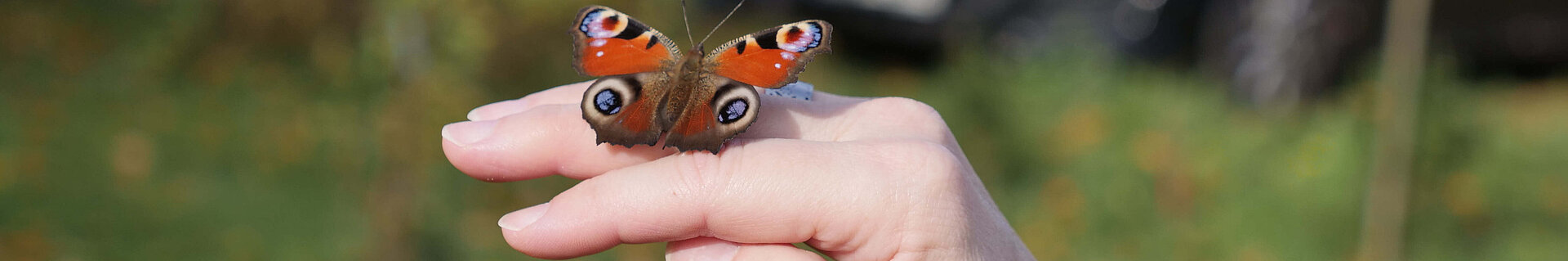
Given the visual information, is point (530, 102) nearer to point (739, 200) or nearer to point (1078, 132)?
point (739, 200)

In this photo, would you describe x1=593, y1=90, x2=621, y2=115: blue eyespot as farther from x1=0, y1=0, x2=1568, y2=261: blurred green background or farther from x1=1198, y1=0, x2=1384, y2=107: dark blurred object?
x1=1198, y1=0, x2=1384, y2=107: dark blurred object

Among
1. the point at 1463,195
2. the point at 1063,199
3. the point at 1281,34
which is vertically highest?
the point at 1281,34

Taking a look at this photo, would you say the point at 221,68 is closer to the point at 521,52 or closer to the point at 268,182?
the point at 268,182

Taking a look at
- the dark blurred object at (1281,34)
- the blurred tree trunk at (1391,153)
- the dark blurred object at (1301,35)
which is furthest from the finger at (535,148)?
the dark blurred object at (1301,35)

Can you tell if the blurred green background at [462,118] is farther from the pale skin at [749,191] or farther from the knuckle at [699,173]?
the knuckle at [699,173]

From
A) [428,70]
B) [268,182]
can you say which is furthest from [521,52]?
[268,182]

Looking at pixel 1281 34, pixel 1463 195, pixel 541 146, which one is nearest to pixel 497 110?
pixel 541 146

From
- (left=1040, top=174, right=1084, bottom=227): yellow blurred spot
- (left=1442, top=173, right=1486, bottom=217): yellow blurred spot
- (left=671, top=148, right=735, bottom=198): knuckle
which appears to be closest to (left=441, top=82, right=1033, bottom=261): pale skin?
(left=671, top=148, right=735, bottom=198): knuckle
